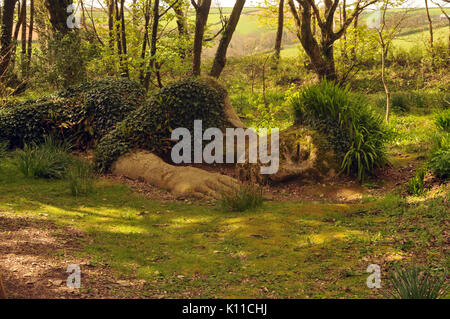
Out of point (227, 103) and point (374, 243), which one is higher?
point (227, 103)

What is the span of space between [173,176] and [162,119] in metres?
1.57

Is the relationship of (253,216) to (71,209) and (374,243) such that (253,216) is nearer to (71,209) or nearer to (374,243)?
(374,243)

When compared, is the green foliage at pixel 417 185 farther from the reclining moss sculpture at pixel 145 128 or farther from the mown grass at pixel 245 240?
the reclining moss sculpture at pixel 145 128

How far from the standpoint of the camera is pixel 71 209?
675cm

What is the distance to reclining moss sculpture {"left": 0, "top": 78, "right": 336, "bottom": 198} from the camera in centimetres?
817

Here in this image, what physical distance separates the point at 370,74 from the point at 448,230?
13.6 meters

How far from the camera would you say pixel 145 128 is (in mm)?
9039

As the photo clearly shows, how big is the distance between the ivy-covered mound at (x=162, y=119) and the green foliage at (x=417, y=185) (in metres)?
4.11

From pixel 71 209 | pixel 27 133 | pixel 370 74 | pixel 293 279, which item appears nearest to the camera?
pixel 293 279

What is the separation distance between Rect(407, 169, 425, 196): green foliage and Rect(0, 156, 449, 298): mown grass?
1.09 feet

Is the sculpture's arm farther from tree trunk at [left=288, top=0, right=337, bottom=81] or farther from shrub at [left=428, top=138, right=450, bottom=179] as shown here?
tree trunk at [left=288, top=0, right=337, bottom=81]

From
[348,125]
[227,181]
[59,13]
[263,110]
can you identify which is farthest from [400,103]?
[59,13]

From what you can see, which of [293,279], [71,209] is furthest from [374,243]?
[71,209]

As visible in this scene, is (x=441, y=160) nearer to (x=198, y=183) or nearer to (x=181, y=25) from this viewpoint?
(x=198, y=183)
